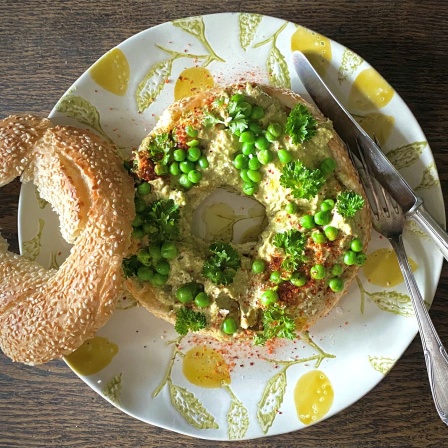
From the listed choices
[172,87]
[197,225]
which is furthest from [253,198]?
[172,87]

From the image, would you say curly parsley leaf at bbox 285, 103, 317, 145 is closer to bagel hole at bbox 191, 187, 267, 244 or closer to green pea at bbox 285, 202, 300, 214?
green pea at bbox 285, 202, 300, 214

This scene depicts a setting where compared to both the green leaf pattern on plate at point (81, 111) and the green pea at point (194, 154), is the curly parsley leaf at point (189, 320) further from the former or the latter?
the green leaf pattern on plate at point (81, 111)

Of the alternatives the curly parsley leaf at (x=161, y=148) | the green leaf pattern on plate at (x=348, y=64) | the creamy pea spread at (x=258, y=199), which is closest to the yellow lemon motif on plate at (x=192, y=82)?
the creamy pea spread at (x=258, y=199)

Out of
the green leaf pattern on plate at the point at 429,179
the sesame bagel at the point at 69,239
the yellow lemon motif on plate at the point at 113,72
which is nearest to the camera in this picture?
the sesame bagel at the point at 69,239

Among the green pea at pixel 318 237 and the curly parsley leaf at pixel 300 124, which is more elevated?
the curly parsley leaf at pixel 300 124

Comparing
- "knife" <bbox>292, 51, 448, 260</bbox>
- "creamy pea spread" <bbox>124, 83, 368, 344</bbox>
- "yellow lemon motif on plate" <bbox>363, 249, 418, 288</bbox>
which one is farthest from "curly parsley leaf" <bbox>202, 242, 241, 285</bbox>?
"knife" <bbox>292, 51, 448, 260</bbox>

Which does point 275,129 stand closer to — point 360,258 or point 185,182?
point 185,182

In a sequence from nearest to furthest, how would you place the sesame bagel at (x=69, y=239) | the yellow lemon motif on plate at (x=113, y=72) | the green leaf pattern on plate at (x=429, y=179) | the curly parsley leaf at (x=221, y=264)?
1. the sesame bagel at (x=69, y=239)
2. the curly parsley leaf at (x=221, y=264)
3. the green leaf pattern on plate at (x=429, y=179)
4. the yellow lemon motif on plate at (x=113, y=72)
